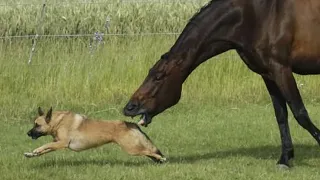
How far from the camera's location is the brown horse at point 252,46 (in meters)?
7.55

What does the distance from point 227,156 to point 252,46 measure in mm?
1600

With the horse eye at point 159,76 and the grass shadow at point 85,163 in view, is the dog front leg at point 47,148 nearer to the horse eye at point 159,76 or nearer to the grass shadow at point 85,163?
the grass shadow at point 85,163

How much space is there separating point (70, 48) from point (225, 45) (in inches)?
274

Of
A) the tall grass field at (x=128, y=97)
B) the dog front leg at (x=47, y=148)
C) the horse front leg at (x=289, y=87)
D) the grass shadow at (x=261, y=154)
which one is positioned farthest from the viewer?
the grass shadow at (x=261, y=154)

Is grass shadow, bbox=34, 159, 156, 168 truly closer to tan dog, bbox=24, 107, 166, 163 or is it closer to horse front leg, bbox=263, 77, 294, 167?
tan dog, bbox=24, 107, 166, 163

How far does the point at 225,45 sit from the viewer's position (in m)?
7.75

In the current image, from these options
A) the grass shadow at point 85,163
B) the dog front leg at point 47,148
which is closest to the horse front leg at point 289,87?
the grass shadow at point 85,163

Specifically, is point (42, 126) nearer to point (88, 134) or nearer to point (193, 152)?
point (88, 134)

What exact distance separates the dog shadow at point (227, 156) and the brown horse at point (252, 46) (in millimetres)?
708

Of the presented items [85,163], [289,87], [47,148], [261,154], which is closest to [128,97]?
[261,154]

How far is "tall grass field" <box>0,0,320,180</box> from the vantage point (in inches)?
307

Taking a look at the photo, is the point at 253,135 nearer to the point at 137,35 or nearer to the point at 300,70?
the point at 300,70

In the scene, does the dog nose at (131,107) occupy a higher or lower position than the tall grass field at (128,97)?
higher

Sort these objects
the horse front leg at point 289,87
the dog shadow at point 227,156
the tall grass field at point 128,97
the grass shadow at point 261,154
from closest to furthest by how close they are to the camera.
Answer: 1. the horse front leg at point 289,87
2. the tall grass field at point 128,97
3. the dog shadow at point 227,156
4. the grass shadow at point 261,154
